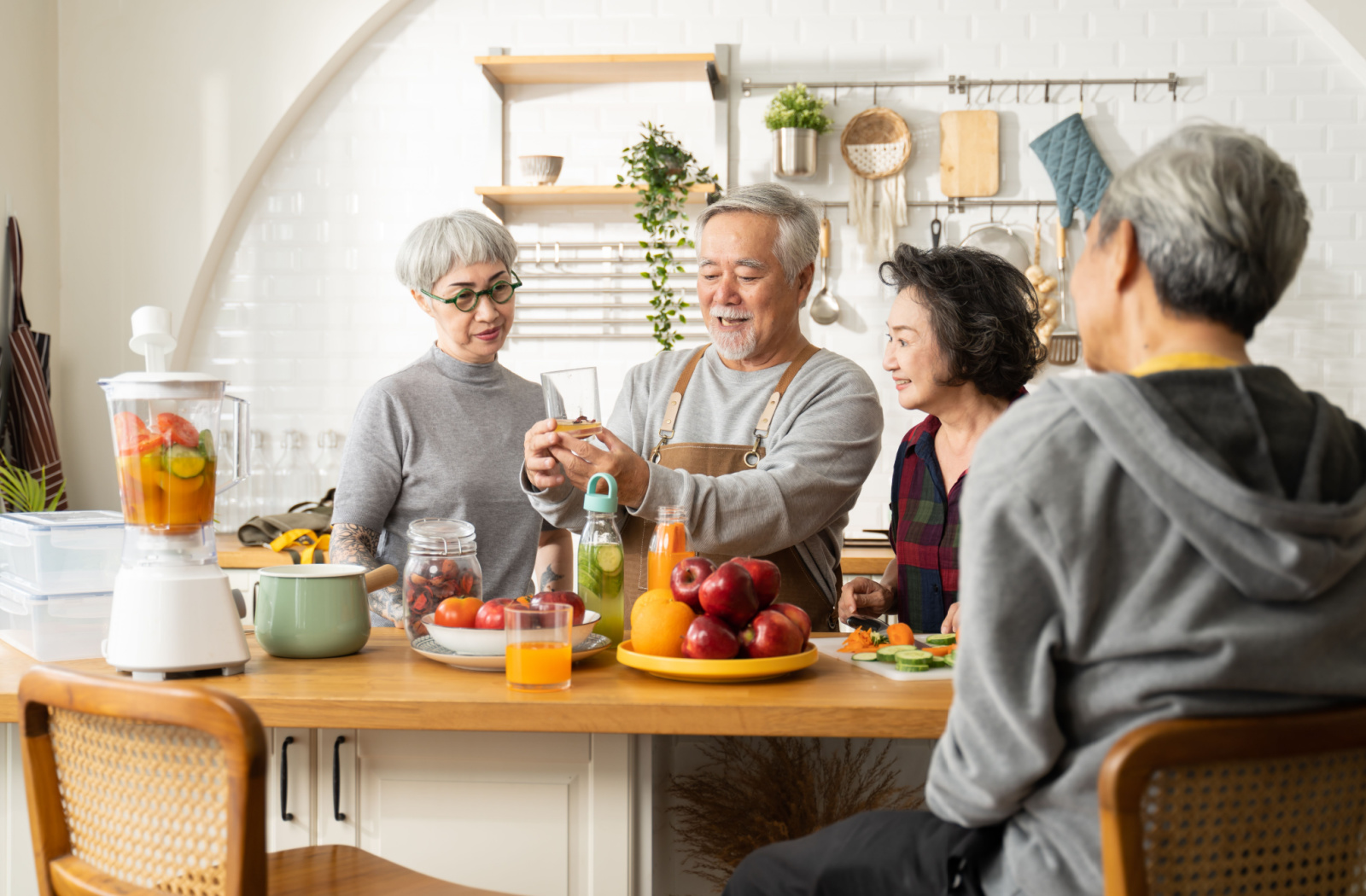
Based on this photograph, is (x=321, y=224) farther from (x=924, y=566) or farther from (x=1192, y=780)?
(x=1192, y=780)

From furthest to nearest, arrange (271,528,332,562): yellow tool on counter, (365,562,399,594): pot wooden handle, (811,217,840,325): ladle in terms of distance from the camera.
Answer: (811,217,840,325): ladle
(271,528,332,562): yellow tool on counter
(365,562,399,594): pot wooden handle

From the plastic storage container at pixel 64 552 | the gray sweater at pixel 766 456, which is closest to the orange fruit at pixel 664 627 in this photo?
the gray sweater at pixel 766 456

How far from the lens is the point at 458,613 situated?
1.71 m

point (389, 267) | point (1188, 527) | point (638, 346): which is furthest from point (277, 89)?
point (1188, 527)

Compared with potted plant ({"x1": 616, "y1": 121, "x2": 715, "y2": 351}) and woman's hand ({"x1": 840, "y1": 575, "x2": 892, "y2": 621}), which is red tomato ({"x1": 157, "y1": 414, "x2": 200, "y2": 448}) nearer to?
woman's hand ({"x1": 840, "y1": 575, "x2": 892, "y2": 621})

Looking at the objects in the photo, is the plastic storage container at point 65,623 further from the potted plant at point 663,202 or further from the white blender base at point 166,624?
the potted plant at point 663,202

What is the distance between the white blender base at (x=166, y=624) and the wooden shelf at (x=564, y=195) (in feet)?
8.55

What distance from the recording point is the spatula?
4.12 metres

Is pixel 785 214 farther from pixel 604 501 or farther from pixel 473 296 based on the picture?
pixel 604 501

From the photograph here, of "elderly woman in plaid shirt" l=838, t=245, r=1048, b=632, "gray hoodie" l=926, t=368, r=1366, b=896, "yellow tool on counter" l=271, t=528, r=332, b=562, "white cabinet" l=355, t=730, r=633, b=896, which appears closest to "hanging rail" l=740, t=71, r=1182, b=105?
"elderly woman in plaid shirt" l=838, t=245, r=1048, b=632

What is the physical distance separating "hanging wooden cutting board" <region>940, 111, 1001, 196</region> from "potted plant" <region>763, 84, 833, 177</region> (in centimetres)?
47

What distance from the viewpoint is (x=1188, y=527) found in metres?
1.02

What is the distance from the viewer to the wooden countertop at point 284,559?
357cm

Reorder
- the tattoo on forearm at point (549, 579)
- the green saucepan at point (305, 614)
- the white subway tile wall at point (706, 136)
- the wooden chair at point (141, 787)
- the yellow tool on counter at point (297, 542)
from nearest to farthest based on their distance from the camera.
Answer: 1. the wooden chair at point (141, 787)
2. the green saucepan at point (305, 614)
3. the tattoo on forearm at point (549, 579)
4. the yellow tool on counter at point (297, 542)
5. the white subway tile wall at point (706, 136)
